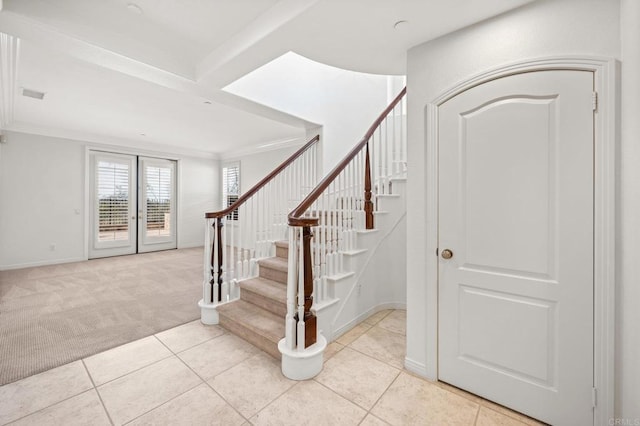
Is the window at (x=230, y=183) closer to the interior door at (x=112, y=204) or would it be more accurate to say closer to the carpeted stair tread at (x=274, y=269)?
the interior door at (x=112, y=204)

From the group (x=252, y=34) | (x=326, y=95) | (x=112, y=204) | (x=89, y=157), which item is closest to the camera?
(x=252, y=34)

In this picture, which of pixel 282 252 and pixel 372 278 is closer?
pixel 372 278

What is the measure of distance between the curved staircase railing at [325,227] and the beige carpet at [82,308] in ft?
5.03

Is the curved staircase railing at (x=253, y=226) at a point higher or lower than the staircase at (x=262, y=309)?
higher

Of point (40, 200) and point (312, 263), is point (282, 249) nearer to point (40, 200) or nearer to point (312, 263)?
point (312, 263)

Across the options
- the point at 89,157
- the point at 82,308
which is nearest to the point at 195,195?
the point at 89,157

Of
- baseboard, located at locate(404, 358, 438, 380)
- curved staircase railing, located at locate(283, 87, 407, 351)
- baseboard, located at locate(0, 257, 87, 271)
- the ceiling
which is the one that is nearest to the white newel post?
curved staircase railing, located at locate(283, 87, 407, 351)

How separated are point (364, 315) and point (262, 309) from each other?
1.08 metres

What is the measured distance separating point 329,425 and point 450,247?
131 centimetres

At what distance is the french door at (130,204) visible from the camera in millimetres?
5633

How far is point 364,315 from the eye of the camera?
283 centimetres

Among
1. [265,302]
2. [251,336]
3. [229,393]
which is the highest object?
[265,302]

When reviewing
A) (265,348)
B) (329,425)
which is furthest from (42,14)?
(329,425)

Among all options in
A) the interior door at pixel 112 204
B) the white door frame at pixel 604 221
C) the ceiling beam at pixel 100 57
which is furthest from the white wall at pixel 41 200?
the white door frame at pixel 604 221
